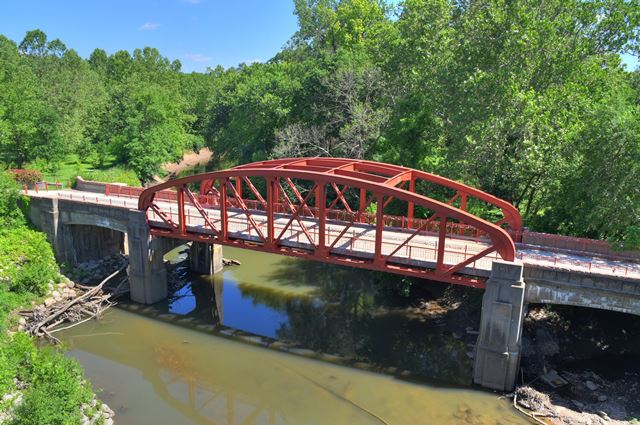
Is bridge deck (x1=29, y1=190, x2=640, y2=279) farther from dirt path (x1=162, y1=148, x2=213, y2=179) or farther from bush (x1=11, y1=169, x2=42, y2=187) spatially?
dirt path (x1=162, y1=148, x2=213, y2=179)

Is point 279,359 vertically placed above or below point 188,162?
below

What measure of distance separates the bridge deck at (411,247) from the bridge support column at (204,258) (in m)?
3.31

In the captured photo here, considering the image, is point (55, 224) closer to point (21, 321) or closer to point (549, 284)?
point (21, 321)

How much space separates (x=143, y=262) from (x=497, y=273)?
1755cm

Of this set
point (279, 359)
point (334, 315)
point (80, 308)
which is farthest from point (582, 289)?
point (80, 308)

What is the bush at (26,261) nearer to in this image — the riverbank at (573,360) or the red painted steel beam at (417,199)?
the red painted steel beam at (417,199)

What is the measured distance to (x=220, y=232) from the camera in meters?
22.0

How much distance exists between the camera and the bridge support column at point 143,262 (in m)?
24.1

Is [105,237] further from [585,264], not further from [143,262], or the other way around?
[585,264]

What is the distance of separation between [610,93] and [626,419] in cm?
1392

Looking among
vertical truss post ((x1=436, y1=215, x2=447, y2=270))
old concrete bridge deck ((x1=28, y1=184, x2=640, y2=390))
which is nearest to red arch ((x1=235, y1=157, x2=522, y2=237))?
old concrete bridge deck ((x1=28, y1=184, x2=640, y2=390))

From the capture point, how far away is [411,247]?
1933cm

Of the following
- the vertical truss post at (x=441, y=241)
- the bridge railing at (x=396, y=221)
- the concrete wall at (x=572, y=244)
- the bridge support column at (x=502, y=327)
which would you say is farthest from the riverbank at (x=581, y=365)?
the vertical truss post at (x=441, y=241)

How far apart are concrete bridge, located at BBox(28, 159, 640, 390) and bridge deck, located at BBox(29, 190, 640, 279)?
0.04m
